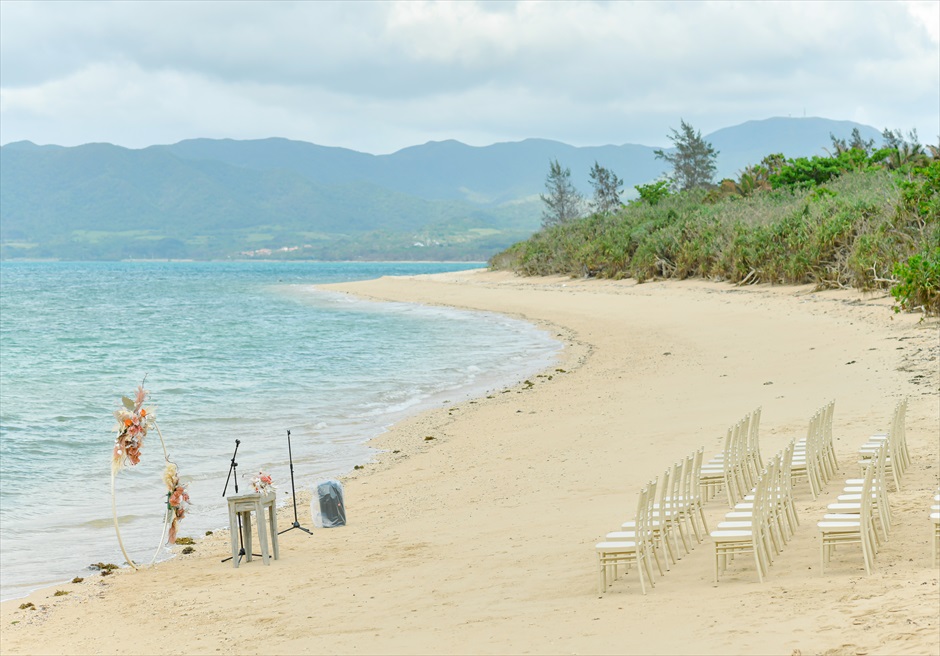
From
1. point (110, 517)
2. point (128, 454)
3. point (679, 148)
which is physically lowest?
point (110, 517)

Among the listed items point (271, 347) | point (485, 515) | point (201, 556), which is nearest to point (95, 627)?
point (201, 556)

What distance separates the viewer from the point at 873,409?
44.9 ft

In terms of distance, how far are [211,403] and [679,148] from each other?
67391 millimetres

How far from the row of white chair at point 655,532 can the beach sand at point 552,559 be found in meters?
0.15

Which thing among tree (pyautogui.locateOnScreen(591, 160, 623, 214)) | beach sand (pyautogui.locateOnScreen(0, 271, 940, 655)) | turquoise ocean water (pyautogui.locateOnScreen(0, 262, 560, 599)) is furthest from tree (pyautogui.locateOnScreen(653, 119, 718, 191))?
beach sand (pyautogui.locateOnScreen(0, 271, 940, 655))

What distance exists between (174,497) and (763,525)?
578 centimetres

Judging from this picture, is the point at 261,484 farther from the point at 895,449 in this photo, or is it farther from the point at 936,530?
the point at 895,449

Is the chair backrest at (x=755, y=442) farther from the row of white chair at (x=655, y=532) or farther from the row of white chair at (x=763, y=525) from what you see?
the row of white chair at (x=763, y=525)

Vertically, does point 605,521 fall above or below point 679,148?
below

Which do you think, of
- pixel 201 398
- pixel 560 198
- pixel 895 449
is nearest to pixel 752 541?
pixel 895 449

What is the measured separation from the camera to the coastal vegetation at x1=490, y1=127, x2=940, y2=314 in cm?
2686

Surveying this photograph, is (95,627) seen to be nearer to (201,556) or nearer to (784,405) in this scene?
(201,556)

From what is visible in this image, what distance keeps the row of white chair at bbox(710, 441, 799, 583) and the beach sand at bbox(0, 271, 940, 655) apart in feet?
0.52

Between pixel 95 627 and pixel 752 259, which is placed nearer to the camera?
pixel 95 627
